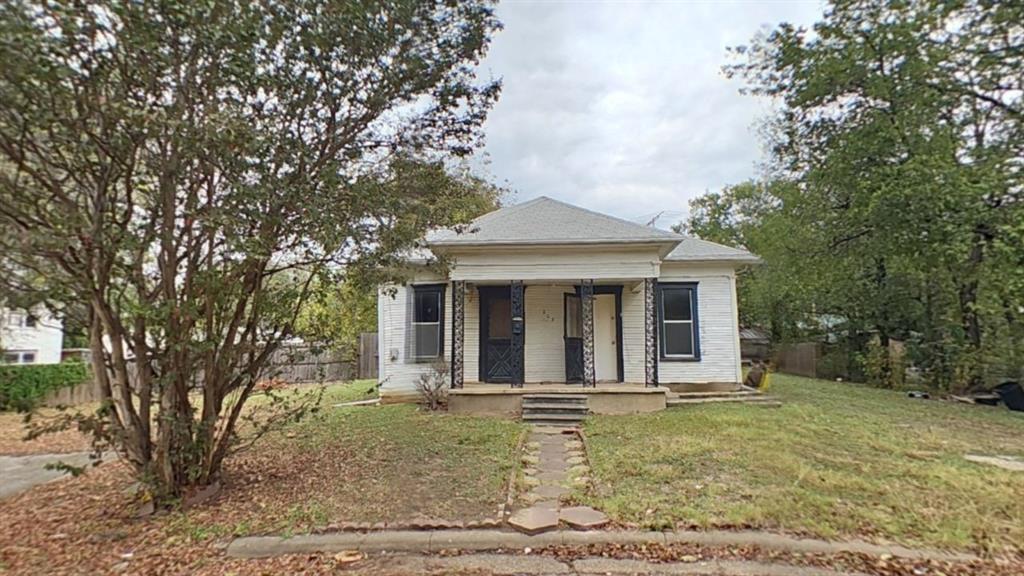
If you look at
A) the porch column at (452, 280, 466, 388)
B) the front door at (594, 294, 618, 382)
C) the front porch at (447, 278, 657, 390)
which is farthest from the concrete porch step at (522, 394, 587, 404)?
the front door at (594, 294, 618, 382)

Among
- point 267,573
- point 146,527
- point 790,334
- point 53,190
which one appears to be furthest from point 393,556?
point 790,334

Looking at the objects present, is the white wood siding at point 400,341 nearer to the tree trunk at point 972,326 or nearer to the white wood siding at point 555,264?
the white wood siding at point 555,264

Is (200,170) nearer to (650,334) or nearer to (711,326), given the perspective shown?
(650,334)

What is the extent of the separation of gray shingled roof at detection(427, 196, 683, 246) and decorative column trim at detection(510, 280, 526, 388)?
39.2 inches

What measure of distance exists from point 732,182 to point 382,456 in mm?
28622

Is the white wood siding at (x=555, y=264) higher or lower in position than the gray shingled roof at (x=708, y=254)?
lower

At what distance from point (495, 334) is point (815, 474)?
6850mm

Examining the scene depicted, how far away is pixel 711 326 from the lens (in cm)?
1119

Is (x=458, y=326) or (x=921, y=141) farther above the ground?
(x=921, y=141)

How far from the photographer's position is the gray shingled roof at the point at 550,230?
32.1 ft

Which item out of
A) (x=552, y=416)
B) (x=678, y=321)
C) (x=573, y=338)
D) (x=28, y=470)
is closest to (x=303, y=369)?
(x=28, y=470)

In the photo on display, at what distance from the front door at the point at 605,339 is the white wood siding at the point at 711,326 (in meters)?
Result: 1.03

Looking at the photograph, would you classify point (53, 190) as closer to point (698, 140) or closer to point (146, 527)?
point (146, 527)

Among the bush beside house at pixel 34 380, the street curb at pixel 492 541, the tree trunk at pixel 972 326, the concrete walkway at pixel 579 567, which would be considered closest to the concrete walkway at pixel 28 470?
the street curb at pixel 492 541
